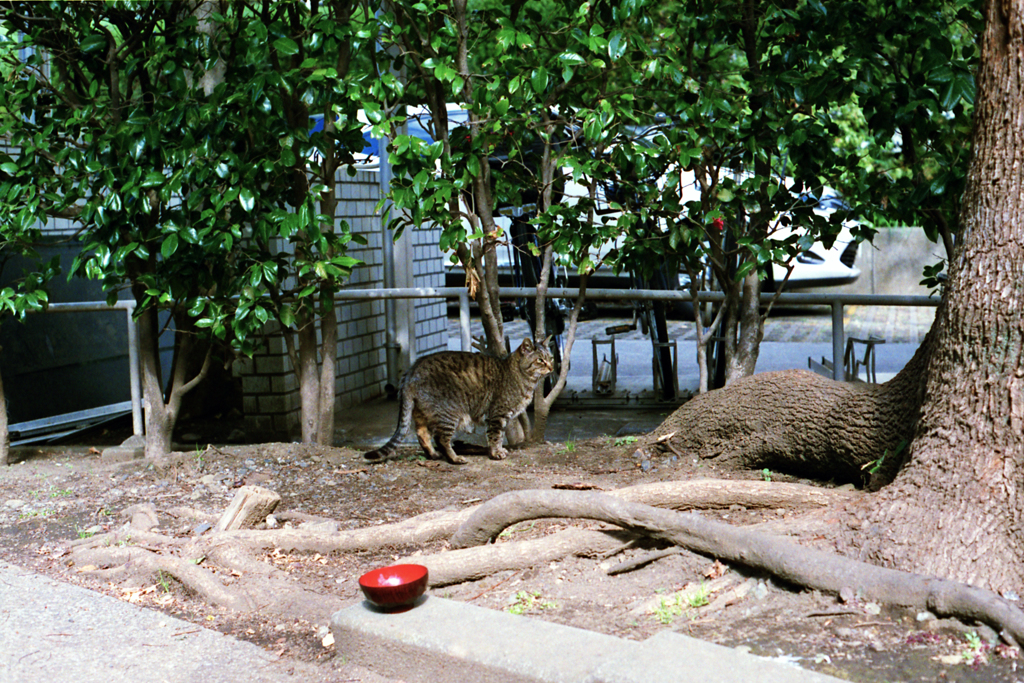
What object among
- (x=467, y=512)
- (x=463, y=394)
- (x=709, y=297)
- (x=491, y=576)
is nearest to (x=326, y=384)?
(x=463, y=394)

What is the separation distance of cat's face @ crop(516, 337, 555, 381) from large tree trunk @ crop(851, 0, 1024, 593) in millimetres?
3489

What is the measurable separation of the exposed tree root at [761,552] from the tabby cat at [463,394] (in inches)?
90.0

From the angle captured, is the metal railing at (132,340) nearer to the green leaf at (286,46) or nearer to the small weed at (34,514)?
the small weed at (34,514)

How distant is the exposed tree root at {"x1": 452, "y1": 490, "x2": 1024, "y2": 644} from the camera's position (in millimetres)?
3113

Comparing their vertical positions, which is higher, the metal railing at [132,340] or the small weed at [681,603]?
the metal railing at [132,340]

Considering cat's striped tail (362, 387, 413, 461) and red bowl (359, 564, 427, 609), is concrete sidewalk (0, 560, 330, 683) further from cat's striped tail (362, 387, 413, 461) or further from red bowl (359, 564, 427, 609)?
cat's striped tail (362, 387, 413, 461)

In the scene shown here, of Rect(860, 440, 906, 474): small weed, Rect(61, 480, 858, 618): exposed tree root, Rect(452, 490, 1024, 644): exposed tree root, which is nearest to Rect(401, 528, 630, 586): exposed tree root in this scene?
Rect(61, 480, 858, 618): exposed tree root

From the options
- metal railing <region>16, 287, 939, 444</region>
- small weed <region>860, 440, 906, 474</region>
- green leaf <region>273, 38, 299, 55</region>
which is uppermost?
green leaf <region>273, 38, 299, 55</region>

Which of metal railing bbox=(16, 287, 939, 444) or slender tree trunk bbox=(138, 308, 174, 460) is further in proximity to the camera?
slender tree trunk bbox=(138, 308, 174, 460)

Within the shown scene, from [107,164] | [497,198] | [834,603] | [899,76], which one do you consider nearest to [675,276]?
[497,198]

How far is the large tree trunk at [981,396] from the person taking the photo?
3.44m

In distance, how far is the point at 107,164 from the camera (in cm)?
631

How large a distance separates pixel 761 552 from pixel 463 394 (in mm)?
3575

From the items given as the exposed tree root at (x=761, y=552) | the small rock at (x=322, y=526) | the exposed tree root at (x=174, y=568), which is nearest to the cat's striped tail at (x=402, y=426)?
the small rock at (x=322, y=526)
